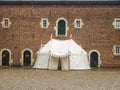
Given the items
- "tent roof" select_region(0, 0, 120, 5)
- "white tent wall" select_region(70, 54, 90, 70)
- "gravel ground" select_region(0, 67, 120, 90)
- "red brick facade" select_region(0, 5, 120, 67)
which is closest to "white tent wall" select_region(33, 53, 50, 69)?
"white tent wall" select_region(70, 54, 90, 70)

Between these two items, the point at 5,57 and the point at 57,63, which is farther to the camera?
the point at 5,57

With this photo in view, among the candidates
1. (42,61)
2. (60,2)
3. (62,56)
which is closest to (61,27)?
(60,2)

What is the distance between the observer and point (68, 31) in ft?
118

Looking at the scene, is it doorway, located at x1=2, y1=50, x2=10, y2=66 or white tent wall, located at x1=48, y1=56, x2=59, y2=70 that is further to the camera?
doorway, located at x1=2, y1=50, x2=10, y2=66

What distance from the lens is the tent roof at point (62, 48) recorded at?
3242 cm

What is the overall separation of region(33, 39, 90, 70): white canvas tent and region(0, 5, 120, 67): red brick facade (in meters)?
2.09

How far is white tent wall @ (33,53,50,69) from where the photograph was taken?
32791mm

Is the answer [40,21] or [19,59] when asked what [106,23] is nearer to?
[40,21]

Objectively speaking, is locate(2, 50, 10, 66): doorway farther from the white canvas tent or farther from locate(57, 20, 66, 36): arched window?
locate(57, 20, 66, 36): arched window

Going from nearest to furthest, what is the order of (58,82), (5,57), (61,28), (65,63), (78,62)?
(58,82) → (65,63) → (78,62) → (61,28) → (5,57)

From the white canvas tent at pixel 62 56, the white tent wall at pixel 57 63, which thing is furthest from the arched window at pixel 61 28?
the white tent wall at pixel 57 63

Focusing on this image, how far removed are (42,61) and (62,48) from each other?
1987 millimetres

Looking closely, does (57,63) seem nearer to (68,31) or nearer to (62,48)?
(62,48)

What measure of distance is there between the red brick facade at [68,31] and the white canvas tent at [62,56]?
2091mm
